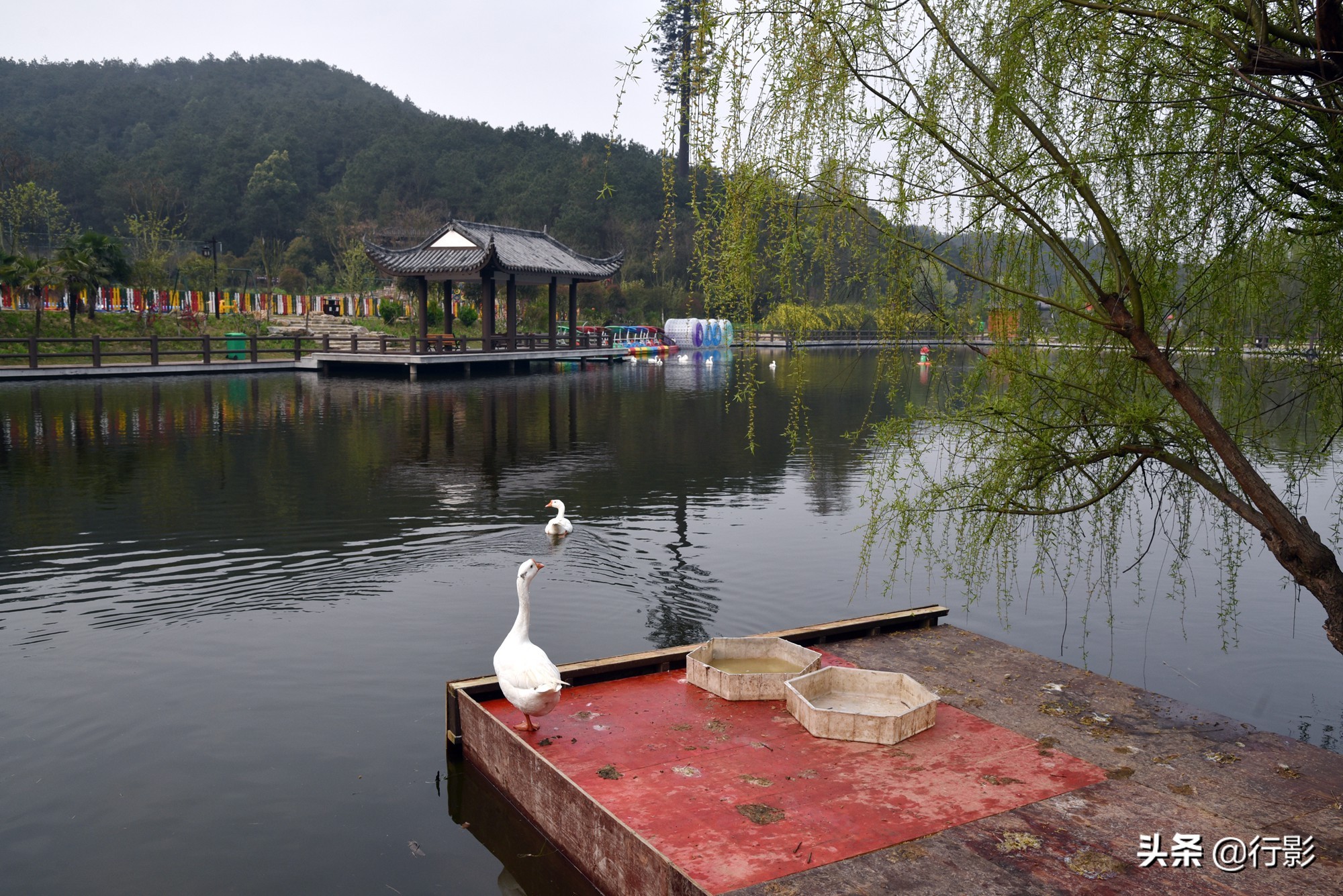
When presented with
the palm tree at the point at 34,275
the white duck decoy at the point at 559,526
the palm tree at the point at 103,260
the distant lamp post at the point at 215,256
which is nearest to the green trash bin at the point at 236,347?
the palm tree at the point at 103,260

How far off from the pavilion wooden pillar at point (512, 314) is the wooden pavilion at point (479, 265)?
23 millimetres

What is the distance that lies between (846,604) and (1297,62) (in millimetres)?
5692

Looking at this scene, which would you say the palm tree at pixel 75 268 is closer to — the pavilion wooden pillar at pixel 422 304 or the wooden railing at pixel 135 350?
the wooden railing at pixel 135 350

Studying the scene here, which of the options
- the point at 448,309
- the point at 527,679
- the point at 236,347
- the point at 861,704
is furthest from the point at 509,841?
the point at 236,347

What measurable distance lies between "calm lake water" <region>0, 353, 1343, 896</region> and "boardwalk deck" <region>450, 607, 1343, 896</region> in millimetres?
504

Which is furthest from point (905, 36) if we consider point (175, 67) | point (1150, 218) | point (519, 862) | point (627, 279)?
point (175, 67)

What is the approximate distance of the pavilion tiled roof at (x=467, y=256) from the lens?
3148 cm

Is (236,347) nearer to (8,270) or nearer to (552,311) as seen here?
(8,270)

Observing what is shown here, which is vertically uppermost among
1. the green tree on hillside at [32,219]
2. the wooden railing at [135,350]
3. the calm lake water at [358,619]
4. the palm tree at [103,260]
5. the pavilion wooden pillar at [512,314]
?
the green tree on hillside at [32,219]

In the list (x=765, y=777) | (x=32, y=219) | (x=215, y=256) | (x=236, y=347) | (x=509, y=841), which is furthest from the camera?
(x=32, y=219)

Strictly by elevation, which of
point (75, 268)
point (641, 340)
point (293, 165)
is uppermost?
point (293, 165)

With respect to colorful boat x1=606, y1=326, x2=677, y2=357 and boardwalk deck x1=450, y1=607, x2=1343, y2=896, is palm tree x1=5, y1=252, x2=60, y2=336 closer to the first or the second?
colorful boat x1=606, y1=326, x2=677, y2=357

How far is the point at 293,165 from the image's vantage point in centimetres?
6197

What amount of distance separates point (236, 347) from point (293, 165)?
3150 cm
